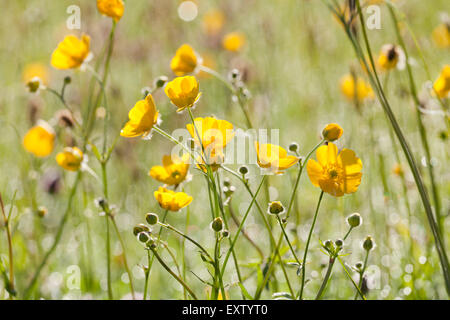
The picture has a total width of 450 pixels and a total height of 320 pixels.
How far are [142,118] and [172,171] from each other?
13cm

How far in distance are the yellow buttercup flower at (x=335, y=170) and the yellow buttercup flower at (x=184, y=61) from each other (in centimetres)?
37

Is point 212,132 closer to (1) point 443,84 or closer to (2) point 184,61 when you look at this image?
(2) point 184,61

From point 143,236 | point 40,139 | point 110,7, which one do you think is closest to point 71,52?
point 110,7

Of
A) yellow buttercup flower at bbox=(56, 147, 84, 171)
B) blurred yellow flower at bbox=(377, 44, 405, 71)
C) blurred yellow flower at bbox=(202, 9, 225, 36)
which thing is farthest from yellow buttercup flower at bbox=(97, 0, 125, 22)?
blurred yellow flower at bbox=(202, 9, 225, 36)

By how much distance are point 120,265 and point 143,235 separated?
758 millimetres

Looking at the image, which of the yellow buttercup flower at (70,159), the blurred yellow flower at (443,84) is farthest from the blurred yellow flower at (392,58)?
the yellow buttercup flower at (70,159)

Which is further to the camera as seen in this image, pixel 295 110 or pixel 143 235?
pixel 295 110

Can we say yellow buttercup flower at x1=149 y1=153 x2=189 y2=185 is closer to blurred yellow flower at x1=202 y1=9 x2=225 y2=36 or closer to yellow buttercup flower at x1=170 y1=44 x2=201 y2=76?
yellow buttercup flower at x1=170 y1=44 x2=201 y2=76

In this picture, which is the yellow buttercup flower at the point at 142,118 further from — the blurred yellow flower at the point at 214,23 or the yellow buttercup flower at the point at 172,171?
the blurred yellow flower at the point at 214,23

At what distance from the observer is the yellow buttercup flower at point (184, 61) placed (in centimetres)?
99

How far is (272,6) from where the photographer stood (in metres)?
3.38

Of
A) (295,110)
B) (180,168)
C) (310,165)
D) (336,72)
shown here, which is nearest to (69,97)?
(295,110)

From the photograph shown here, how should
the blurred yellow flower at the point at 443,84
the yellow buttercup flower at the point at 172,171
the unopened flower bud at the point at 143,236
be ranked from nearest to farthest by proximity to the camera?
the unopened flower bud at the point at 143,236 → the yellow buttercup flower at the point at 172,171 → the blurred yellow flower at the point at 443,84
